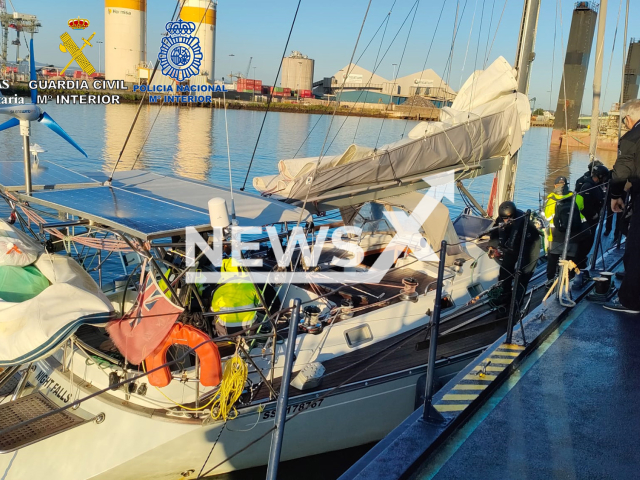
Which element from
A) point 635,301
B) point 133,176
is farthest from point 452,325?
point 133,176

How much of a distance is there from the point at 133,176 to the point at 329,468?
14.4 ft

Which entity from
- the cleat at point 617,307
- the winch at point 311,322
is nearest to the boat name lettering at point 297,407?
the winch at point 311,322

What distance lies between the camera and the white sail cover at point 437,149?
23.6 ft

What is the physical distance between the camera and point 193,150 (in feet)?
111

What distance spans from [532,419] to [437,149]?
5352 mm

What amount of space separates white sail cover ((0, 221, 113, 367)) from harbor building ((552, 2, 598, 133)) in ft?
115

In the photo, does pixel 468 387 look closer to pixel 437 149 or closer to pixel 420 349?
pixel 420 349

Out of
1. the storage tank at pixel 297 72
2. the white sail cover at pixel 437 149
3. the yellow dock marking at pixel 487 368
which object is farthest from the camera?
the storage tank at pixel 297 72

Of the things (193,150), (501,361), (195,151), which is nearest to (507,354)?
(501,361)

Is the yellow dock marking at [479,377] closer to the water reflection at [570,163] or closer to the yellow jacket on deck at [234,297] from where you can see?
the yellow jacket on deck at [234,297]

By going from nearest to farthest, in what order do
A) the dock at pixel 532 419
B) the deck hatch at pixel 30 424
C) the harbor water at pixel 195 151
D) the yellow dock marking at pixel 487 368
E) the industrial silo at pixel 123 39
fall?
the dock at pixel 532 419 → the yellow dock marking at pixel 487 368 → the deck hatch at pixel 30 424 → the harbor water at pixel 195 151 → the industrial silo at pixel 123 39

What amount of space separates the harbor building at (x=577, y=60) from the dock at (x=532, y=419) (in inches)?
1312

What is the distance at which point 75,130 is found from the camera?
37469 millimetres

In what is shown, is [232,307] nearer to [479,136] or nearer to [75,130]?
[479,136]
